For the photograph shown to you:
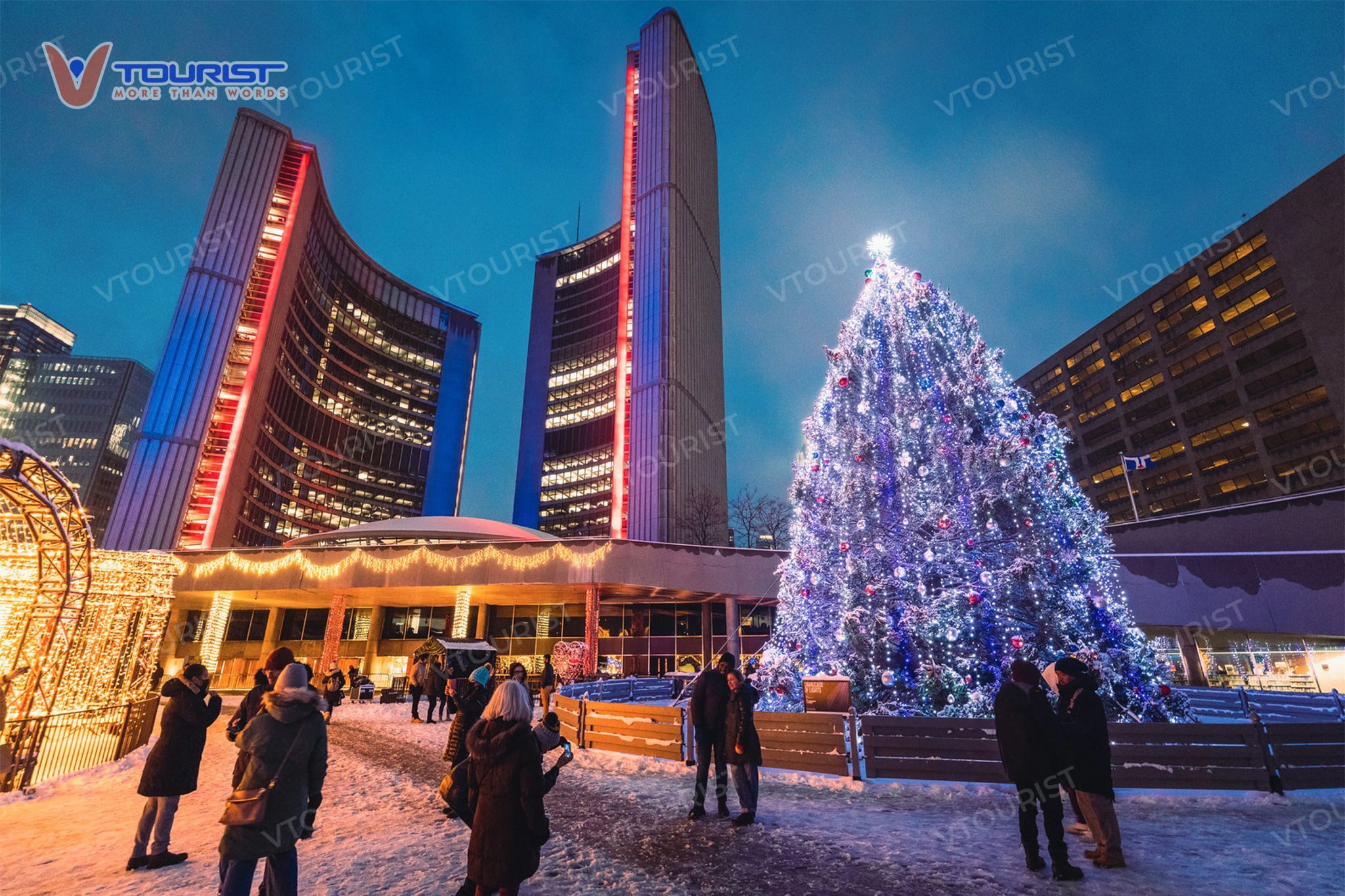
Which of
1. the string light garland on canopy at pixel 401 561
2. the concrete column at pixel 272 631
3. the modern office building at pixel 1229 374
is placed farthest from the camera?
the modern office building at pixel 1229 374

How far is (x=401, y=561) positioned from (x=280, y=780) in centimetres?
3165

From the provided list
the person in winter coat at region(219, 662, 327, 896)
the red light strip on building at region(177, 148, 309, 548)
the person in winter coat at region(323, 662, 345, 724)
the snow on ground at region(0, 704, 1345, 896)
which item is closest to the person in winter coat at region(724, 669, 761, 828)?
the snow on ground at region(0, 704, 1345, 896)

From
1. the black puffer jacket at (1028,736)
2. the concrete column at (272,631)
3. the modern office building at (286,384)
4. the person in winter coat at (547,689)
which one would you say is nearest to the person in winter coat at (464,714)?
the person in winter coat at (547,689)

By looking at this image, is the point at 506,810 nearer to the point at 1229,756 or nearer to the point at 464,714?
the point at 464,714

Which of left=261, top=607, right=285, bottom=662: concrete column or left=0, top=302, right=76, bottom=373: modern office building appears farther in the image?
left=0, top=302, right=76, bottom=373: modern office building

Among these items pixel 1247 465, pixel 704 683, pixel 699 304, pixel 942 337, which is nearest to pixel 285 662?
pixel 704 683

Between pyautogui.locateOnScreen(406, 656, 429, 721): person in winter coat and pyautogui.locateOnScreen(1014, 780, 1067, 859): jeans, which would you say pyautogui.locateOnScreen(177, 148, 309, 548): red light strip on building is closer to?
pyautogui.locateOnScreen(406, 656, 429, 721): person in winter coat

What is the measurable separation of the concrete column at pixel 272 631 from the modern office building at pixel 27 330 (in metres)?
172

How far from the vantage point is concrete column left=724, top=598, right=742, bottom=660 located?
3506 cm

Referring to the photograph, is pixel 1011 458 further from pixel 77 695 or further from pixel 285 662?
pixel 77 695

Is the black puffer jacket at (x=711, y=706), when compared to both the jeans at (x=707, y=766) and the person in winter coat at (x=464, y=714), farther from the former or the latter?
the person in winter coat at (x=464, y=714)

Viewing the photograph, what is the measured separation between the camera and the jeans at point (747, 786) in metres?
6.47

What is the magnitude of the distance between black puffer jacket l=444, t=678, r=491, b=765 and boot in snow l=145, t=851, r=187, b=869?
2.39m

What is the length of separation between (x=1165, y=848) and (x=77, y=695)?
16.7m
